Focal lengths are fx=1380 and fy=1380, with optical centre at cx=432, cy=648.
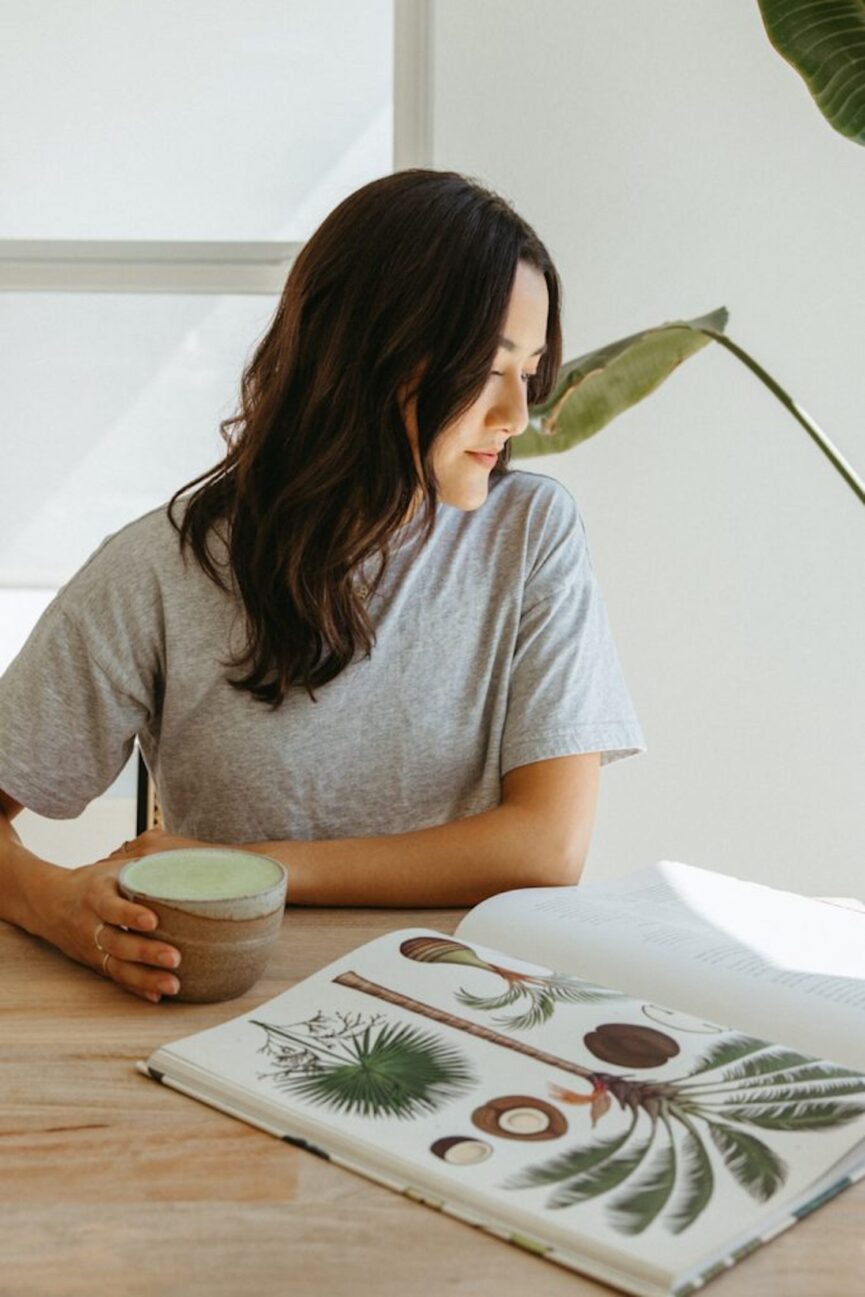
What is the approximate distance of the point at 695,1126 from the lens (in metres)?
0.64

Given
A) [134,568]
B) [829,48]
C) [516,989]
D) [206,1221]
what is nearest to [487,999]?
[516,989]

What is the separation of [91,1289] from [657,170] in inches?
76.4

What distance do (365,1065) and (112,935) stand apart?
0.20 m

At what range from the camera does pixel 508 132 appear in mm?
2123

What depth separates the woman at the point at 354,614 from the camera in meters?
1.24

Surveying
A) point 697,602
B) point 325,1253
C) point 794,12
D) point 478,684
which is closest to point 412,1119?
point 325,1253

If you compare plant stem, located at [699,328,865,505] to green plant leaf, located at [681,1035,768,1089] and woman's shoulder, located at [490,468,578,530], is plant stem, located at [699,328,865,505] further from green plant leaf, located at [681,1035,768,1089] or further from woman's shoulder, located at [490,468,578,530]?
green plant leaf, located at [681,1035,768,1089]

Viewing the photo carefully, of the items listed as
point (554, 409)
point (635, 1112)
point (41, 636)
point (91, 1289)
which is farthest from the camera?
point (554, 409)

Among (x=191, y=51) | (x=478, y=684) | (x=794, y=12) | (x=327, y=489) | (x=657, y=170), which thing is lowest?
(x=478, y=684)

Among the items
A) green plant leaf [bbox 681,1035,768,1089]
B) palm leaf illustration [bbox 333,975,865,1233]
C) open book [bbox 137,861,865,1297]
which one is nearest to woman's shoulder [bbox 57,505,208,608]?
open book [bbox 137,861,865,1297]

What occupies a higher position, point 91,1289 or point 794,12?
point 794,12

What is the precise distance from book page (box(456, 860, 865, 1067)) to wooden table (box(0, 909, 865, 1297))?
17cm

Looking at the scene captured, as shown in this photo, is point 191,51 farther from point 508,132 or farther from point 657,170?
point 657,170

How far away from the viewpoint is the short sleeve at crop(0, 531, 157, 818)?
48.2 inches
